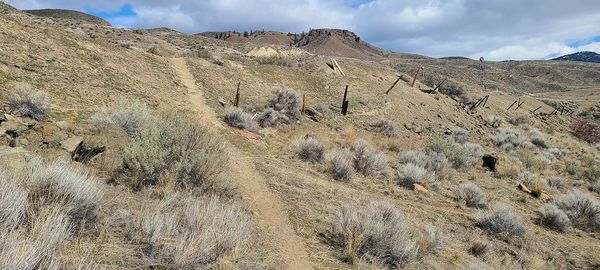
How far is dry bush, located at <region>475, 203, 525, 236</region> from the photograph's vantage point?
9203 mm

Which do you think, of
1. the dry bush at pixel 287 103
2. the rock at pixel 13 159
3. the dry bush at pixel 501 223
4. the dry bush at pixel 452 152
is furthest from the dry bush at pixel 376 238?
the dry bush at pixel 287 103

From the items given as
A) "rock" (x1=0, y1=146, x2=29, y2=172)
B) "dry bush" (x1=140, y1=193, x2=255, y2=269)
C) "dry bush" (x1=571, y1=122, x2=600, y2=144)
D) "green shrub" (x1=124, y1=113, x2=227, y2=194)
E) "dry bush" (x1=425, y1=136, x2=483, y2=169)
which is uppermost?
"rock" (x1=0, y1=146, x2=29, y2=172)

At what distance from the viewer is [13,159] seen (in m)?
5.29

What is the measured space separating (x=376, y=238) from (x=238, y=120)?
31.9ft

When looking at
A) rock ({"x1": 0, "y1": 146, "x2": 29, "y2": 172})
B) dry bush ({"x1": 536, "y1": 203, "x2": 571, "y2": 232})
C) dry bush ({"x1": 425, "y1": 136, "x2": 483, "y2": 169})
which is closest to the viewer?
rock ({"x1": 0, "y1": 146, "x2": 29, "y2": 172})

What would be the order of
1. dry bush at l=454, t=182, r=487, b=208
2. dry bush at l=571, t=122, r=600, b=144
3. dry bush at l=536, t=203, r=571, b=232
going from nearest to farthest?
dry bush at l=536, t=203, r=571, b=232 < dry bush at l=454, t=182, r=487, b=208 < dry bush at l=571, t=122, r=600, b=144

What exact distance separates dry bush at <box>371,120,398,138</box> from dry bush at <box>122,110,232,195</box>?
13843 millimetres

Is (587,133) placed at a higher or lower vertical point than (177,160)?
lower

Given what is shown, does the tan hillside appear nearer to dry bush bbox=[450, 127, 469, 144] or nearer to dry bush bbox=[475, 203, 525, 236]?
dry bush bbox=[475, 203, 525, 236]

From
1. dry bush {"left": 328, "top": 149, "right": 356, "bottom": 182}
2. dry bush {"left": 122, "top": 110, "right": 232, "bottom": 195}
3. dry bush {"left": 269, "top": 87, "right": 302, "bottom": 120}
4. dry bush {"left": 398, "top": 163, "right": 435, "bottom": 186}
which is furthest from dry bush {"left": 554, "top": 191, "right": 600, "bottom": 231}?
dry bush {"left": 269, "top": 87, "right": 302, "bottom": 120}

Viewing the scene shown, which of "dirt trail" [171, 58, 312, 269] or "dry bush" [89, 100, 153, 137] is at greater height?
"dry bush" [89, 100, 153, 137]

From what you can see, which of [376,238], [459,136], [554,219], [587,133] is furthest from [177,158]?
[587,133]

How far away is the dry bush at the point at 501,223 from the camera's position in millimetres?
9203

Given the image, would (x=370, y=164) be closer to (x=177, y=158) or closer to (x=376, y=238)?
(x=376, y=238)
